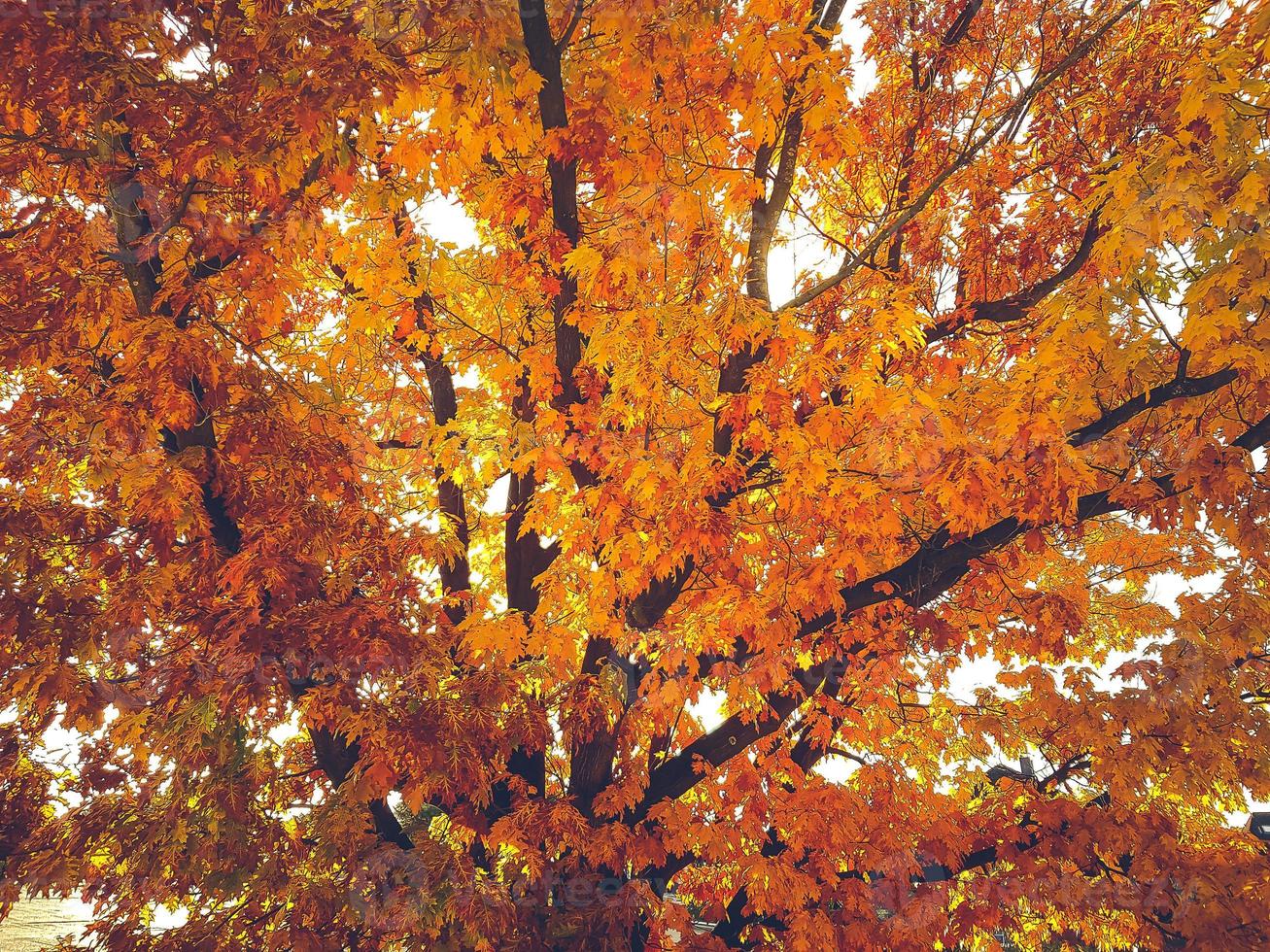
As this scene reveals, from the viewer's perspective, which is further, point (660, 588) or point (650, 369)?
point (660, 588)

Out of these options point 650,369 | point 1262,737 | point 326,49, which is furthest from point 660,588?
point 1262,737

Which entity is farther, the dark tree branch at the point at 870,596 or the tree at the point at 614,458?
the dark tree branch at the point at 870,596

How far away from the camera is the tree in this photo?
4375mm

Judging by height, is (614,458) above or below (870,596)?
above

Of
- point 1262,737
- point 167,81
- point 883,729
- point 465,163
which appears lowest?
point 1262,737

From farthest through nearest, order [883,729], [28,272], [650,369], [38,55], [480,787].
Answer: [883,729], [650,369], [480,787], [28,272], [38,55]

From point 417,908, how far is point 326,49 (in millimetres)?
5427

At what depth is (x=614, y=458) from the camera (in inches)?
219

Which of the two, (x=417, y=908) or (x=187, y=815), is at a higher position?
(x=187, y=815)

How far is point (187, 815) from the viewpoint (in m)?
4.75

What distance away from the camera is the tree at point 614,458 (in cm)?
438

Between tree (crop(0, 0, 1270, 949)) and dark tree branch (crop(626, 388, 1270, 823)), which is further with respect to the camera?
dark tree branch (crop(626, 388, 1270, 823))

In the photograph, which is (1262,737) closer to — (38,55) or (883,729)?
(883,729)

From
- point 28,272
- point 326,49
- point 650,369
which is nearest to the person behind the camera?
point 326,49
